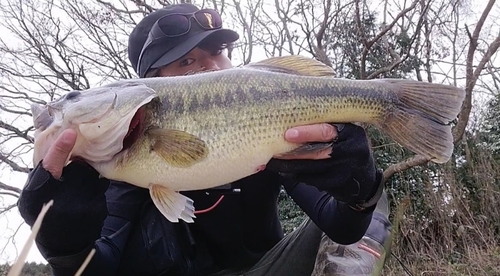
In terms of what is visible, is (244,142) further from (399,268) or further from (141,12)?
(141,12)

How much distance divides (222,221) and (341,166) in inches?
42.7

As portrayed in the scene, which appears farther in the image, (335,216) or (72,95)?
(335,216)

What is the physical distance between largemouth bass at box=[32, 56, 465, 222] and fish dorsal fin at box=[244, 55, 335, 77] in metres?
0.12

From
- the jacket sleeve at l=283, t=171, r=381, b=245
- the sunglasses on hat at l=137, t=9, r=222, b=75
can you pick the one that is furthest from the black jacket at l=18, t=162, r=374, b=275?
the sunglasses on hat at l=137, t=9, r=222, b=75

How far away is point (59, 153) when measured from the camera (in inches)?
78.4

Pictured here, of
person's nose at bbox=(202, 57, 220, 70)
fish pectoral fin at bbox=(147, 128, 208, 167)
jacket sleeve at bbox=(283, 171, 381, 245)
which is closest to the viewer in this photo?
fish pectoral fin at bbox=(147, 128, 208, 167)

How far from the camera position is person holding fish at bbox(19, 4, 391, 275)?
7.83ft

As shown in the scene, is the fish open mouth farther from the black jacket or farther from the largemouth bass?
the black jacket

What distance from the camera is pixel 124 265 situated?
3.18 meters

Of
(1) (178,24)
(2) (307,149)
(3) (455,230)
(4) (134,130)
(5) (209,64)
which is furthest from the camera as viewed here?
(3) (455,230)

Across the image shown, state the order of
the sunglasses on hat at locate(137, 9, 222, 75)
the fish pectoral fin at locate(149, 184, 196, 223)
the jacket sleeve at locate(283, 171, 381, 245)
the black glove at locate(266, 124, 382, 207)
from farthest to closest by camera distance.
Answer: the sunglasses on hat at locate(137, 9, 222, 75) < the jacket sleeve at locate(283, 171, 381, 245) < the black glove at locate(266, 124, 382, 207) < the fish pectoral fin at locate(149, 184, 196, 223)

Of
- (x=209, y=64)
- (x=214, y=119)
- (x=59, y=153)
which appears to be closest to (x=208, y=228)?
(x=209, y=64)

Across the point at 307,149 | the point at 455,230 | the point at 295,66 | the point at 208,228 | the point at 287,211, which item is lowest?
the point at 287,211

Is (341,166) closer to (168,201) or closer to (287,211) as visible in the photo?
(168,201)
